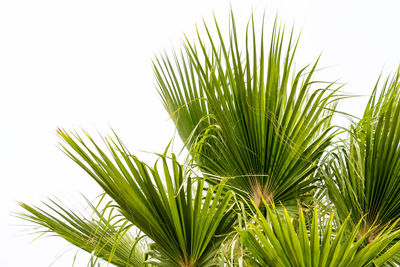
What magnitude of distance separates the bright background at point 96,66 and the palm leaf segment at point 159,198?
0.30 feet

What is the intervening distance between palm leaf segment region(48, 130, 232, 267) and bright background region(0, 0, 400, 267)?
0.09 metres

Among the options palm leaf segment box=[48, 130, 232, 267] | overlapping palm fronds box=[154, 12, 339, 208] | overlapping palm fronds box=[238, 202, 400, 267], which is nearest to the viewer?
overlapping palm fronds box=[238, 202, 400, 267]

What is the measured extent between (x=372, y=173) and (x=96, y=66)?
13.8 feet

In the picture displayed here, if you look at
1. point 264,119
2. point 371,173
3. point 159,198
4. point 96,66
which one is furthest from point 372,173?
point 96,66

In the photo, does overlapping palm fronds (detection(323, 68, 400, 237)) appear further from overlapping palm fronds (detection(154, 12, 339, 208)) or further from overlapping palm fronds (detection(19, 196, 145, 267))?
overlapping palm fronds (detection(19, 196, 145, 267))

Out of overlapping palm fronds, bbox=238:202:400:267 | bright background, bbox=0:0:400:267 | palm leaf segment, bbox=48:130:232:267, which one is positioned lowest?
overlapping palm fronds, bbox=238:202:400:267

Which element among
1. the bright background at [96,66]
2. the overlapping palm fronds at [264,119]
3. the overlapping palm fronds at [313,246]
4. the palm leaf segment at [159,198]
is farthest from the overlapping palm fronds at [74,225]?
the overlapping palm fronds at [313,246]

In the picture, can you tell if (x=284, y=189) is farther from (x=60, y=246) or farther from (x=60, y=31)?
(x=60, y=31)

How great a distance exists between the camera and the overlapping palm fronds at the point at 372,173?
2.01m

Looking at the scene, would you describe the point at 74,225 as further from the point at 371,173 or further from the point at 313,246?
the point at 371,173

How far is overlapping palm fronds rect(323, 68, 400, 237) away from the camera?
2006mm

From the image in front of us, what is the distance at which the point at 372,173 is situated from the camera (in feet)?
6.77

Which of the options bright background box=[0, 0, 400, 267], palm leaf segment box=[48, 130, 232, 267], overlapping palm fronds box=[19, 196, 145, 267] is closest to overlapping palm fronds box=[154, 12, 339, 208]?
bright background box=[0, 0, 400, 267]

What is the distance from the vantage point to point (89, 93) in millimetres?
4605
